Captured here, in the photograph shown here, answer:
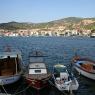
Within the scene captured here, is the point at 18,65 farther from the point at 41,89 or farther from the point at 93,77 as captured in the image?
the point at 93,77

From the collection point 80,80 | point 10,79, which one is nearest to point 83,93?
point 80,80

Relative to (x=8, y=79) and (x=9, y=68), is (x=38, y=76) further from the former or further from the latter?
(x=9, y=68)

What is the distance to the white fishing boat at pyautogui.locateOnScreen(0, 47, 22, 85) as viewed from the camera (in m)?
40.5

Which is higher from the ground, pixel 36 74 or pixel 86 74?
pixel 36 74

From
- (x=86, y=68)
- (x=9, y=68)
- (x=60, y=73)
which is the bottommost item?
(x=86, y=68)

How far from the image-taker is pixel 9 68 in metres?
43.6

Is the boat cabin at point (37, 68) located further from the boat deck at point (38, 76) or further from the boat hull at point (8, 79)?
the boat hull at point (8, 79)

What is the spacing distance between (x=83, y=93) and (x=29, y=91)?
742 centimetres

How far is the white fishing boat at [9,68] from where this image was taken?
40.5m

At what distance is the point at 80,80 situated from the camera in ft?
159

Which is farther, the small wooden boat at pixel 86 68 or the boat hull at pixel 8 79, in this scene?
the small wooden boat at pixel 86 68

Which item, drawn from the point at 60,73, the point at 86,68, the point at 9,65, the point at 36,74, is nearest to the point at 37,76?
A: the point at 36,74

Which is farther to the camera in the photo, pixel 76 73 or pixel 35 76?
pixel 76 73

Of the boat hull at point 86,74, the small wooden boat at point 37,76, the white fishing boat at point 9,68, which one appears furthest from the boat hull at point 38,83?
the boat hull at point 86,74
